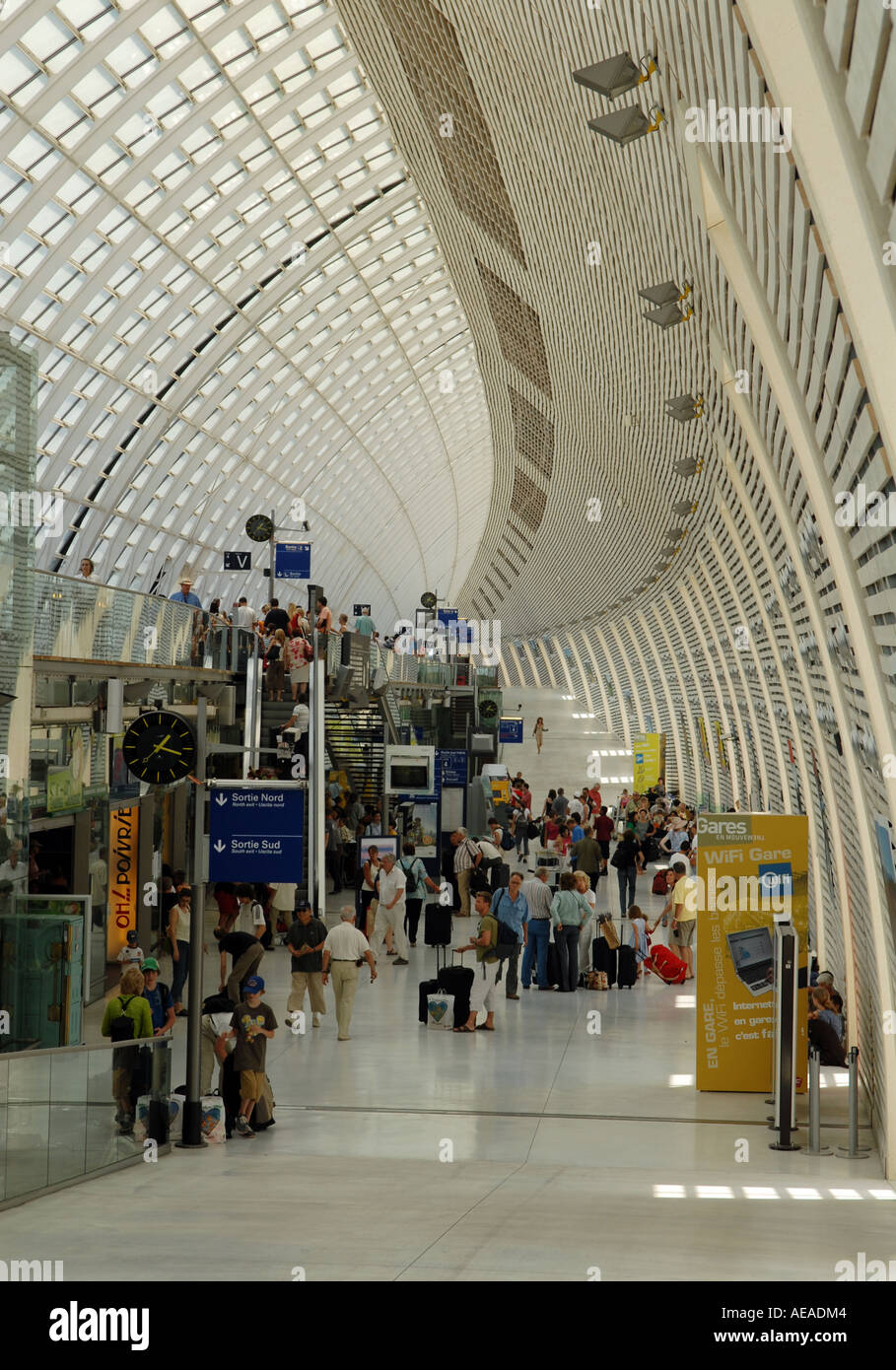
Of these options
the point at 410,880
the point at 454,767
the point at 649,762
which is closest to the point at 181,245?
the point at 454,767

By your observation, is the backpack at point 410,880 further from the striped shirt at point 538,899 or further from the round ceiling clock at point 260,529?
the round ceiling clock at point 260,529

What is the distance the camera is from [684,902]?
64.5 feet

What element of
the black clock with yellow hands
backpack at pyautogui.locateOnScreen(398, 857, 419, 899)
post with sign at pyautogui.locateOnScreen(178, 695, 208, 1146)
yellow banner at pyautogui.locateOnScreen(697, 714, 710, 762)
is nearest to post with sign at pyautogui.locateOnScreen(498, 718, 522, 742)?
yellow banner at pyautogui.locateOnScreen(697, 714, 710, 762)

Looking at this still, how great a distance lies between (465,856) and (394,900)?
4.47 meters

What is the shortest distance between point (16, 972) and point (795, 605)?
412 inches

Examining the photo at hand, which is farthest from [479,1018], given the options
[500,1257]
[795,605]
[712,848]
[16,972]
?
[500,1257]

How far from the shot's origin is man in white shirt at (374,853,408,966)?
19.4m

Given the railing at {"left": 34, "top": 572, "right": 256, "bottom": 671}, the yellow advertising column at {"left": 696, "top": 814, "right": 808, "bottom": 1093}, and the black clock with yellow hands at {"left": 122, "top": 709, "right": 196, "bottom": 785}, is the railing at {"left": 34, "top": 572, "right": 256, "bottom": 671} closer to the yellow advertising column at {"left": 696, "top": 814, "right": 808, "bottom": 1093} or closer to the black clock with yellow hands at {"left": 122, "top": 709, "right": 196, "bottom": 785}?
the black clock with yellow hands at {"left": 122, "top": 709, "right": 196, "bottom": 785}

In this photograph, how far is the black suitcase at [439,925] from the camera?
1862cm

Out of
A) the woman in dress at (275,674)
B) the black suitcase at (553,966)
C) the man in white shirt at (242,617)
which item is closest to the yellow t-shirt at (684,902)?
the black suitcase at (553,966)

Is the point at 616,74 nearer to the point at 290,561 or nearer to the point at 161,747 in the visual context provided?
the point at 161,747

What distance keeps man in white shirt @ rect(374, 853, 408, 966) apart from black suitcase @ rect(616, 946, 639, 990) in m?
3.10

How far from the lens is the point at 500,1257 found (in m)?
6.75
